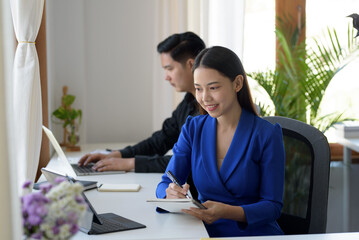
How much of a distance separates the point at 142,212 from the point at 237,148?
0.40 m

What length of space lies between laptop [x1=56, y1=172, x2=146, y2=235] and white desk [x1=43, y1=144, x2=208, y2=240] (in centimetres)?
2

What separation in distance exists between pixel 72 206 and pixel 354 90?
327 cm

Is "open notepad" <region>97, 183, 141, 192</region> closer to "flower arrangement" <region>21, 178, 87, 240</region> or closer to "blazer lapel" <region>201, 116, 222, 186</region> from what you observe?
"blazer lapel" <region>201, 116, 222, 186</region>

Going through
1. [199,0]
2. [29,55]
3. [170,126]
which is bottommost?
[170,126]

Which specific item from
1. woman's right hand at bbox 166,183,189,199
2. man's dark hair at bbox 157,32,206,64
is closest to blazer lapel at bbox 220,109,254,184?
woman's right hand at bbox 166,183,189,199

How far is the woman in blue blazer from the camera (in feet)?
5.93

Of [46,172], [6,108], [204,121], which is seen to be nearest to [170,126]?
[204,121]

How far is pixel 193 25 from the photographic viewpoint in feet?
11.9

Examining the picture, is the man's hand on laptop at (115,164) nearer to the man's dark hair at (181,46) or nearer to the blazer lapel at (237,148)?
the man's dark hair at (181,46)

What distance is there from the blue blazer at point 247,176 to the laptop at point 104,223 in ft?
0.79

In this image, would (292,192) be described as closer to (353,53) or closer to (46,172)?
(46,172)

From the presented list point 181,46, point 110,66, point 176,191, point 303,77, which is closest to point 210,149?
point 176,191

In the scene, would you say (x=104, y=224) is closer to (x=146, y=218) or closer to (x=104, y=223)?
(x=104, y=223)

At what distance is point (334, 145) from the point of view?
3.80 metres
